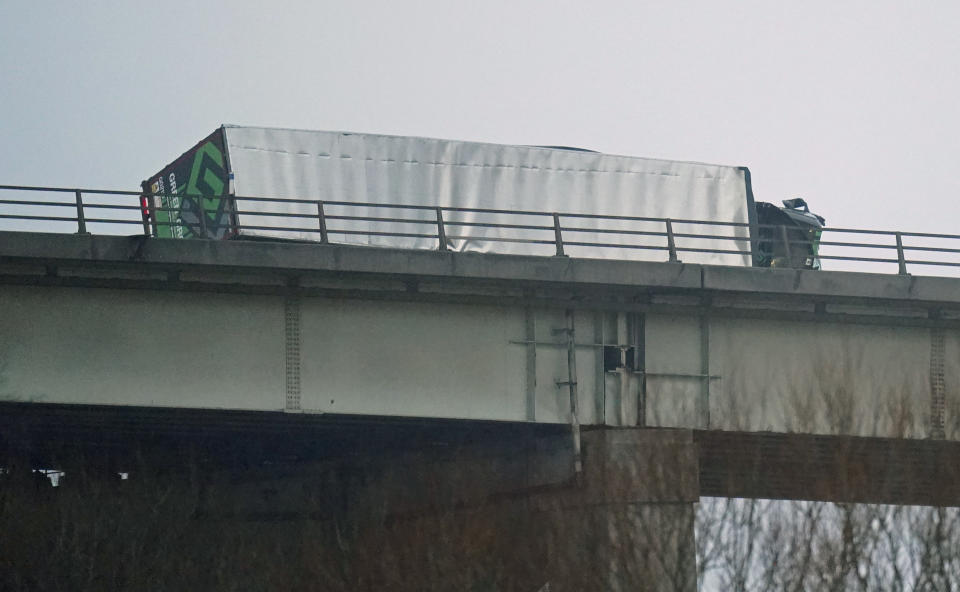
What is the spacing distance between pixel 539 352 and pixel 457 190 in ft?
19.2

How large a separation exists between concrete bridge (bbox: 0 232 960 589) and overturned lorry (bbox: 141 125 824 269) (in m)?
3.12

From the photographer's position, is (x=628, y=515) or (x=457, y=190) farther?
(x=457, y=190)

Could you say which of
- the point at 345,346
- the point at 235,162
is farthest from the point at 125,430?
the point at 345,346

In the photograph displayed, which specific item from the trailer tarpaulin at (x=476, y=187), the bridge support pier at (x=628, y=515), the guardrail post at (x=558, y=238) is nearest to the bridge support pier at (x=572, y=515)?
the bridge support pier at (x=628, y=515)

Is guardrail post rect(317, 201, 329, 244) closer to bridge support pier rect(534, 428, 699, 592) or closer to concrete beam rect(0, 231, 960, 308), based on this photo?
concrete beam rect(0, 231, 960, 308)

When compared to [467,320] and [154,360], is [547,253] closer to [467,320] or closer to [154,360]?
[467,320]

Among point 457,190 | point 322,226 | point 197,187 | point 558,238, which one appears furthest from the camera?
point 457,190

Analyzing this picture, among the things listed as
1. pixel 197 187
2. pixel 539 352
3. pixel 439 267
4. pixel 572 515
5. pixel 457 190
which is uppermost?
pixel 197 187

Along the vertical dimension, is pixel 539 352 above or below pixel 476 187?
below

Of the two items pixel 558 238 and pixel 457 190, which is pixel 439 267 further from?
pixel 457 190

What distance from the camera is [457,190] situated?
33.8 metres

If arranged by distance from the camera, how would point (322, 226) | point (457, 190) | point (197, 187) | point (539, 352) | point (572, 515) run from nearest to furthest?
point (572, 515) → point (539, 352) → point (322, 226) → point (197, 187) → point (457, 190)

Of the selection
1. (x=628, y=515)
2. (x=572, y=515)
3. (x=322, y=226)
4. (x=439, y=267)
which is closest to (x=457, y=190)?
(x=322, y=226)

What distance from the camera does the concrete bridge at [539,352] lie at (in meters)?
27.4
